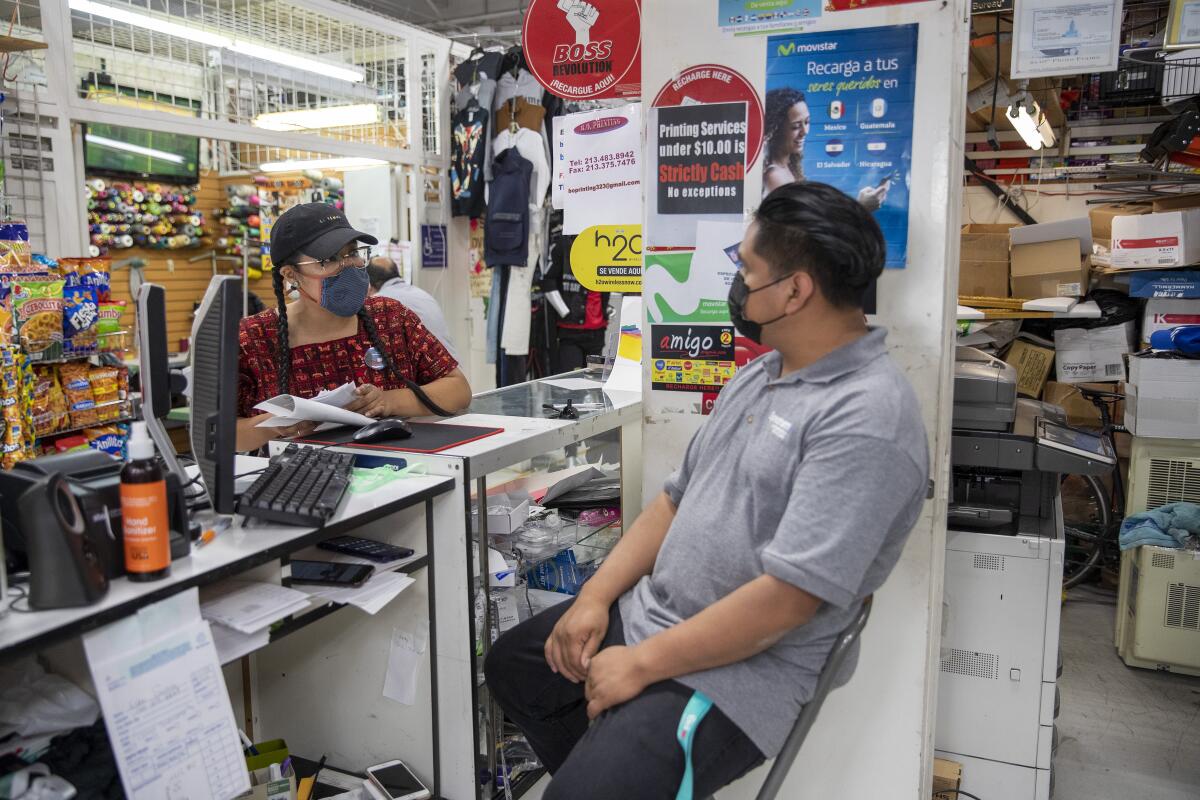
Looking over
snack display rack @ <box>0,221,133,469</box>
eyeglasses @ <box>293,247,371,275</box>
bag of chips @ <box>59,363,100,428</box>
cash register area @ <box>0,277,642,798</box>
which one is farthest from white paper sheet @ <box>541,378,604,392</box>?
bag of chips @ <box>59,363,100,428</box>

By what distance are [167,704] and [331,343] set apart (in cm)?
139

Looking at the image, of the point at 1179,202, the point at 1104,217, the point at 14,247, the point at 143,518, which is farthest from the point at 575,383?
the point at 1104,217

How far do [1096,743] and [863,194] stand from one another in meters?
2.38

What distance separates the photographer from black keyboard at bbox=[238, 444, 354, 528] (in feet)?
5.28

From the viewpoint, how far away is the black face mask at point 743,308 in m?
1.65

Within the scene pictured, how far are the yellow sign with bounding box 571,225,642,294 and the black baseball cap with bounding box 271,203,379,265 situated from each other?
29.0 inches

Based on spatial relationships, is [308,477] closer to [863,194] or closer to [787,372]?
[787,372]

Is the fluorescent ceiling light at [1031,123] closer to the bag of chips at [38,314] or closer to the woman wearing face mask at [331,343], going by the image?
the woman wearing face mask at [331,343]

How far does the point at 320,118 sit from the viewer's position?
5727mm

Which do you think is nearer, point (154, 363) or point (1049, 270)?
point (154, 363)

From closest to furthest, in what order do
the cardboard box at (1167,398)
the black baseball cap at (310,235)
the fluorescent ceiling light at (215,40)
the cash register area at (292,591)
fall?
the cash register area at (292,591) → the black baseball cap at (310,235) → the cardboard box at (1167,398) → the fluorescent ceiling light at (215,40)

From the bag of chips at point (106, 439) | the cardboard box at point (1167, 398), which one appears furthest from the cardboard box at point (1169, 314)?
the bag of chips at point (106, 439)

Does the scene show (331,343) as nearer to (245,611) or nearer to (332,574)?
(332,574)

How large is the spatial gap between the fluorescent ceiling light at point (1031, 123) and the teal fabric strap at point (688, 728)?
11.8ft
